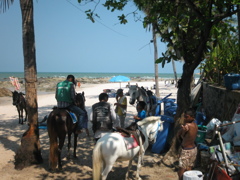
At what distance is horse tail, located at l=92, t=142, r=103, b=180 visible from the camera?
15.3ft

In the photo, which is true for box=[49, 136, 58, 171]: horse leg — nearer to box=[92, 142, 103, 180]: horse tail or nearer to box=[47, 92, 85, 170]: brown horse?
box=[47, 92, 85, 170]: brown horse

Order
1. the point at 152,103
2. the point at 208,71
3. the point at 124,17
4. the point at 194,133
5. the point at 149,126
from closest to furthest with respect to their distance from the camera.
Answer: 1. the point at 194,133
2. the point at 149,126
3. the point at 124,17
4. the point at 152,103
5. the point at 208,71

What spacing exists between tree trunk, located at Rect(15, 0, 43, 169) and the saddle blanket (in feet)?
10.7

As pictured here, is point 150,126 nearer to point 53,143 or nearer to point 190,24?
point 53,143

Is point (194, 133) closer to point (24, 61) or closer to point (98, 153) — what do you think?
point (98, 153)

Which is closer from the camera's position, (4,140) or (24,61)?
(24,61)

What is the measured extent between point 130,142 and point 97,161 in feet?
2.76

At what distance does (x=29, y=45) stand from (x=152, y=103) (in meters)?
5.02

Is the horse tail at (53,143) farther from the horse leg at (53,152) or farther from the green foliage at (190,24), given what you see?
the green foliage at (190,24)

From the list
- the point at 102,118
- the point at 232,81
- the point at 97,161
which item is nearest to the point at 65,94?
the point at 102,118

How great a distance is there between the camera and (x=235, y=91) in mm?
6887

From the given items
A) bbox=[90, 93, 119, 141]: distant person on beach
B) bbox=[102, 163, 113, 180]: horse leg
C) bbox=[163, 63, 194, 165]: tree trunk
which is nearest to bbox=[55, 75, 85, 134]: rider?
bbox=[90, 93, 119, 141]: distant person on beach

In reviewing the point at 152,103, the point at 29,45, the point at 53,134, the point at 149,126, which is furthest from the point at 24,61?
the point at 152,103

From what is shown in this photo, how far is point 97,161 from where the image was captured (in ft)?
15.4
